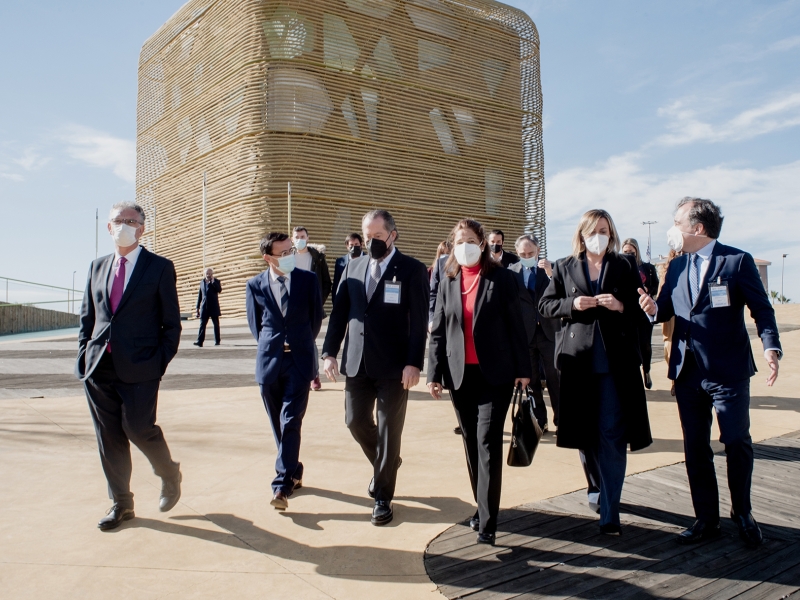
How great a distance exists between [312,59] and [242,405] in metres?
24.1

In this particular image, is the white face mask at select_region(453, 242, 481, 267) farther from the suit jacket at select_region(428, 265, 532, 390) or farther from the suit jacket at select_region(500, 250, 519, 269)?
the suit jacket at select_region(500, 250, 519, 269)

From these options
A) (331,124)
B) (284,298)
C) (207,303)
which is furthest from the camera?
(331,124)

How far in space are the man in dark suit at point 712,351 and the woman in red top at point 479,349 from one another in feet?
2.36

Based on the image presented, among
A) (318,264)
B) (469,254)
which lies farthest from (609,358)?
(318,264)

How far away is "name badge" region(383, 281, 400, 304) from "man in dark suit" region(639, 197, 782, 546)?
1.38m

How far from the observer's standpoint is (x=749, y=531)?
11.2ft

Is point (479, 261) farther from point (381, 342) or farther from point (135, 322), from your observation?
point (135, 322)

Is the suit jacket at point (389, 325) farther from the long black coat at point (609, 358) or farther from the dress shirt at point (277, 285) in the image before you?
the long black coat at point (609, 358)

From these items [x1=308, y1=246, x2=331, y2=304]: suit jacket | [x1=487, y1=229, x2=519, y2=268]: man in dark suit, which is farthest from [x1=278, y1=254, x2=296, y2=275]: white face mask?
[x1=308, y1=246, x2=331, y2=304]: suit jacket

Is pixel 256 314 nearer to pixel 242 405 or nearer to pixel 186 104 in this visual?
pixel 242 405

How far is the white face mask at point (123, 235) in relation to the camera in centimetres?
390

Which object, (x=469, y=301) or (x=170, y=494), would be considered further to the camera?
(x=170, y=494)

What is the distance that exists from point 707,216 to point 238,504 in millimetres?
3153

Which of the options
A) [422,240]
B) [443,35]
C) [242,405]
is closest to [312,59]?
[443,35]
